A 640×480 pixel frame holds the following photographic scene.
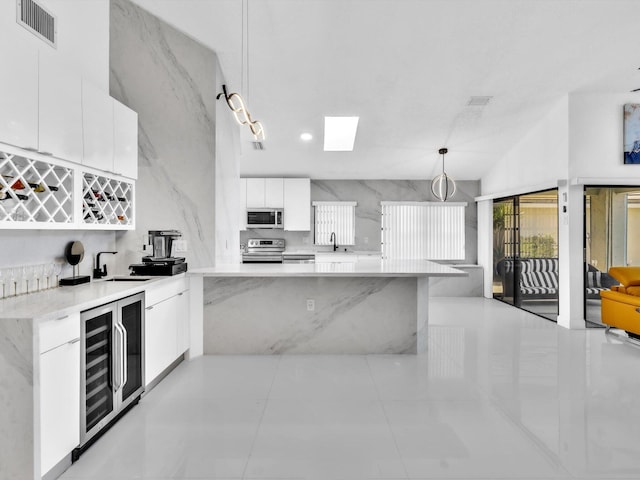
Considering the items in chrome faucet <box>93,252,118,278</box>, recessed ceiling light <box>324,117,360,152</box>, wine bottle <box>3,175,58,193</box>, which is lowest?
chrome faucet <box>93,252,118,278</box>

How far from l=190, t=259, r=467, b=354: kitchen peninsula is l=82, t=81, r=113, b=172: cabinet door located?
158 cm

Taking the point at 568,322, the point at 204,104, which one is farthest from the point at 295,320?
the point at 568,322

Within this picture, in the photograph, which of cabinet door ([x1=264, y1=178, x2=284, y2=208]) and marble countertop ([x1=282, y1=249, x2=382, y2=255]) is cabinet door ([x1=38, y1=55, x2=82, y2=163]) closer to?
cabinet door ([x1=264, y1=178, x2=284, y2=208])

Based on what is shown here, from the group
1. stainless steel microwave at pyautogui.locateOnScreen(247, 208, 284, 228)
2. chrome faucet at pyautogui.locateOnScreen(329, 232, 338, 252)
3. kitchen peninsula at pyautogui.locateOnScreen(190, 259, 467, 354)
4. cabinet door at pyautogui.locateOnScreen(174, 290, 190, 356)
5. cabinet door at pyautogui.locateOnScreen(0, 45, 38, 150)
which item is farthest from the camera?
chrome faucet at pyautogui.locateOnScreen(329, 232, 338, 252)

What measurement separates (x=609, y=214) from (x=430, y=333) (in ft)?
9.53

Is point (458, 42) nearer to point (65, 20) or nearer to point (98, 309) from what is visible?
point (65, 20)

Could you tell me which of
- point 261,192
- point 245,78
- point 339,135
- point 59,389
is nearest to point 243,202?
point 261,192

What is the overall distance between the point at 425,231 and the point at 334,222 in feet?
6.09

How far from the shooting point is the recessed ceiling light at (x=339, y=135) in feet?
21.7

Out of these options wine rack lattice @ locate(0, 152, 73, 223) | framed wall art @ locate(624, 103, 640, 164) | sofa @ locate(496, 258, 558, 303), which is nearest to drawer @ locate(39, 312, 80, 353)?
wine rack lattice @ locate(0, 152, 73, 223)

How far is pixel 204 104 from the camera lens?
13.9ft

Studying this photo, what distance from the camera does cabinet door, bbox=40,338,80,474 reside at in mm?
1898

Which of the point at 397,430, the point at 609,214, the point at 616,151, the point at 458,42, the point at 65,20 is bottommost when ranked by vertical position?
the point at 397,430

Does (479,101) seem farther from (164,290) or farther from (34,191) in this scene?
(34,191)
